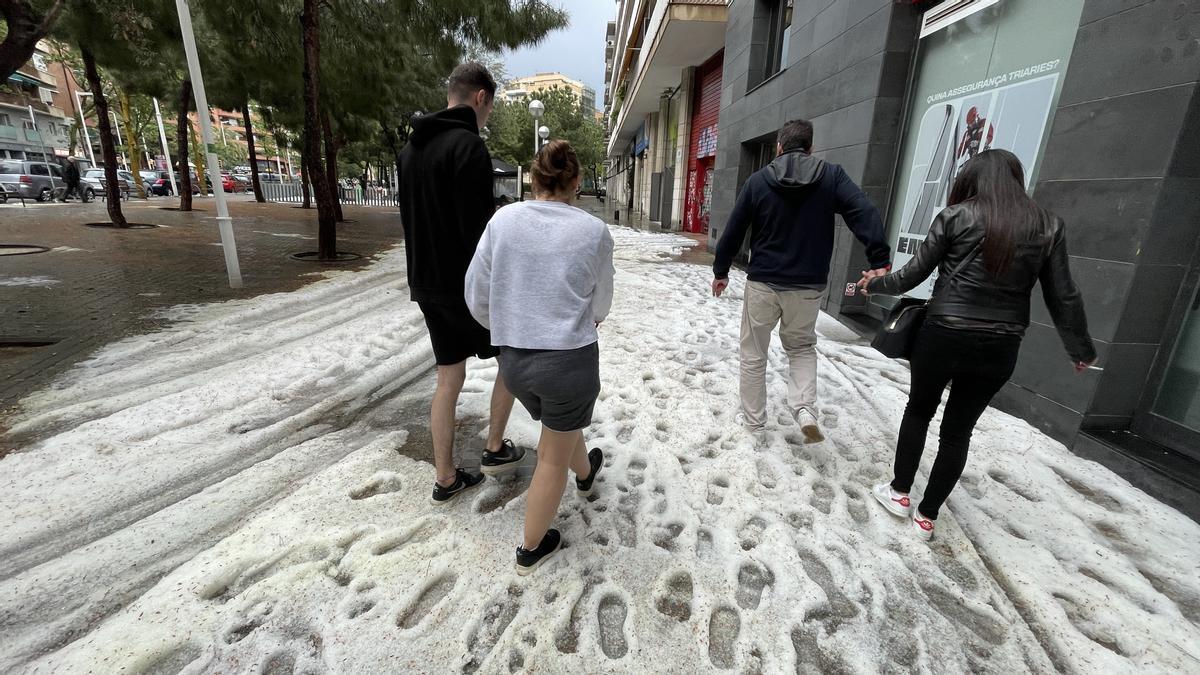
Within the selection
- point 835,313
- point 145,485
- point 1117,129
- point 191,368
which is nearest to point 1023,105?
point 1117,129

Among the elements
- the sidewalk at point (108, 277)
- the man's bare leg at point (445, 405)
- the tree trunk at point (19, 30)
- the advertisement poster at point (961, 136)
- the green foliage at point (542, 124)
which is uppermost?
the green foliage at point (542, 124)

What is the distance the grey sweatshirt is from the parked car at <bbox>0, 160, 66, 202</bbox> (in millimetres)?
30235

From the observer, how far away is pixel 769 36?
1008cm

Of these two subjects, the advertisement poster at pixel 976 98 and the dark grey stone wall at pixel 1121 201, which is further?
the advertisement poster at pixel 976 98

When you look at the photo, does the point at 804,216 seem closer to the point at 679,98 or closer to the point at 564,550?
the point at 564,550

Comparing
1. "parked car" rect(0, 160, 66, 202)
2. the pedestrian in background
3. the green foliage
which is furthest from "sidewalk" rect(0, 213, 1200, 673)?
the green foliage

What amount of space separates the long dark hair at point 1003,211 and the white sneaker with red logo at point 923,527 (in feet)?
4.30

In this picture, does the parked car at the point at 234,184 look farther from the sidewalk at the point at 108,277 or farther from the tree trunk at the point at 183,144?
the sidewalk at the point at 108,277

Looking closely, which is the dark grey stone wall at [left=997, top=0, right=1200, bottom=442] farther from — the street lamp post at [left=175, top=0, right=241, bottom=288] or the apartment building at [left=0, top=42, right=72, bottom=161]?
the apartment building at [left=0, top=42, right=72, bottom=161]

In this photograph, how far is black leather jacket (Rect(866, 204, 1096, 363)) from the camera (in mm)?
2223

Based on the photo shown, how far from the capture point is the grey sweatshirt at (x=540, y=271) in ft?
6.50

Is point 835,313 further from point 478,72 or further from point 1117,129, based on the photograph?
point 478,72

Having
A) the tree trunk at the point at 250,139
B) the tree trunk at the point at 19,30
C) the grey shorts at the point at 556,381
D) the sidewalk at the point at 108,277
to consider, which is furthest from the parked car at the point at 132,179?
the grey shorts at the point at 556,381

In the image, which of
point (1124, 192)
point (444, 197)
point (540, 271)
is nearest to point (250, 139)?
point (444, 197)
